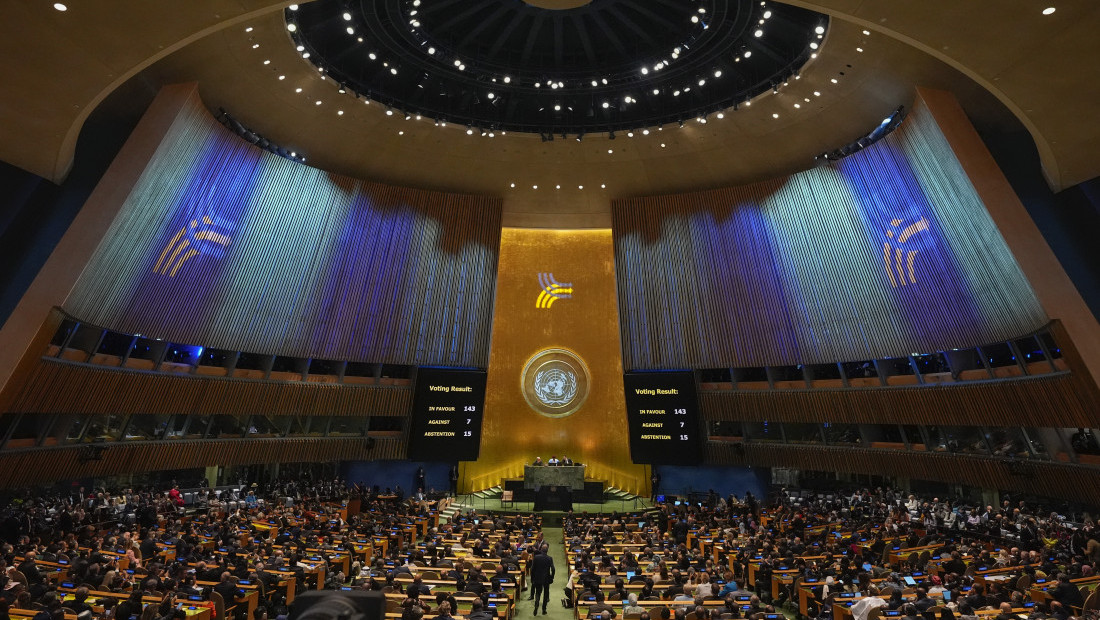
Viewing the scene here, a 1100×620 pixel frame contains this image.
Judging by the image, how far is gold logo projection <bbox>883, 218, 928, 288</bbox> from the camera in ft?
49.0

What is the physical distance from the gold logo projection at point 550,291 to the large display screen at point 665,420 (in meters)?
6.37

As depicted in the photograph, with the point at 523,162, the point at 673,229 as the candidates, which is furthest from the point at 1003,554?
the point at 523,162

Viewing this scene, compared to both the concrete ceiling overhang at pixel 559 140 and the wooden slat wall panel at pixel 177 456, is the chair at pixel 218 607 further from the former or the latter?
the concrete ceiling overhang at pixel 559 140

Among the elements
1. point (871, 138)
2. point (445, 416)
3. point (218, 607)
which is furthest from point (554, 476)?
point (871, 138)

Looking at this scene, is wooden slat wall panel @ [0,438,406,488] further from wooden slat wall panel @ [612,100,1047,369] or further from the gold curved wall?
wooden slat wall panel @ [612,100,1047,369]

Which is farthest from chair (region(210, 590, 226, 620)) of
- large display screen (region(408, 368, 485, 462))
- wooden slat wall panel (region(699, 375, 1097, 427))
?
wooden slat wall panel (region(699, 375, 1097, 427))

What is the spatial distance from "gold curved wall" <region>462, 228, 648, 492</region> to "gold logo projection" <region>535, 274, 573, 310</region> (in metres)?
0.13

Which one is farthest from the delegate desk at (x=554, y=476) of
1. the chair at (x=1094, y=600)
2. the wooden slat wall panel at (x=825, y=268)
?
the chair at (x=1094, y=600)

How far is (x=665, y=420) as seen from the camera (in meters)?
19.4

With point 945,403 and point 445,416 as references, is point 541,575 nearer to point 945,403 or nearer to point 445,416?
point 445,416

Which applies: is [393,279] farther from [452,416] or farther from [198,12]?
[198,12]

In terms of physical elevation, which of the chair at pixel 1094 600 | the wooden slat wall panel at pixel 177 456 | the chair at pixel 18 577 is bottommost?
the chair at pixel 18 577

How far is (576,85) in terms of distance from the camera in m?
17.9

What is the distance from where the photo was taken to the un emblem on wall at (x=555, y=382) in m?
24.4
